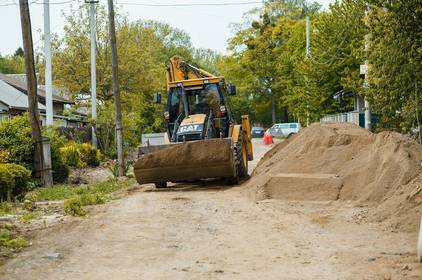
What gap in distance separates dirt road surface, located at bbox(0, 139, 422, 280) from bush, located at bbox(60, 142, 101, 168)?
1250 centimetres

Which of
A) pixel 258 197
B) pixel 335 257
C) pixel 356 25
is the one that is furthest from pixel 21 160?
pixel 335 257

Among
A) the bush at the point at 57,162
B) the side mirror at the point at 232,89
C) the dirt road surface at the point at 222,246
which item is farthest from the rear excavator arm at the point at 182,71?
the dirt road surface at the point at 222,246

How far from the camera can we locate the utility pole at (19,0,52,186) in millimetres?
19234

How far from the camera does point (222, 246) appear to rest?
912 cm

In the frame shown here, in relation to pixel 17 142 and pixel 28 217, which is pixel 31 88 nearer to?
pixel 17 142

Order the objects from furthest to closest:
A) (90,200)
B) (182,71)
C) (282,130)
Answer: (282,130), (182,71), (90,200)

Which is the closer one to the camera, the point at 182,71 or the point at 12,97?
the point at 182,71

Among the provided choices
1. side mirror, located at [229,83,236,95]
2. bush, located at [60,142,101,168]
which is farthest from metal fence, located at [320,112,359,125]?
side mirror, located at [229,83,236,95]

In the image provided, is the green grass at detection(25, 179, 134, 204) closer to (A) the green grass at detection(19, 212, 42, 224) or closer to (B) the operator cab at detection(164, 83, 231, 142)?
(B) the operator cab at detection(164, 83, 231, 142)

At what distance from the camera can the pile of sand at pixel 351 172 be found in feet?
37.7

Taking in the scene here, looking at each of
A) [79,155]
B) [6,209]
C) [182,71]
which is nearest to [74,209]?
[6,209]

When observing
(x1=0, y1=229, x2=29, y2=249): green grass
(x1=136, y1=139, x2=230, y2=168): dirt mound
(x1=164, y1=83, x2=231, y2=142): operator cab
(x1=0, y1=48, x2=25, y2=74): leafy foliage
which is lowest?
(x1=0, y1=229, x2=29, y2=249): green grass

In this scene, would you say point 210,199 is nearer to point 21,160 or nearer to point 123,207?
point 123,207

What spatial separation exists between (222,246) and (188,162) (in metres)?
7.93
